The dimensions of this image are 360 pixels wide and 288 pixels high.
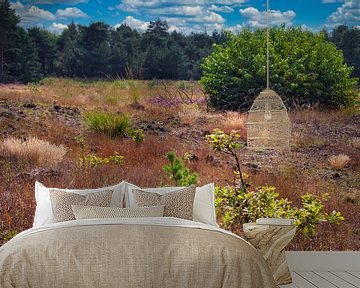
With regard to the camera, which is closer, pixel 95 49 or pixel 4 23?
pixel 4 23

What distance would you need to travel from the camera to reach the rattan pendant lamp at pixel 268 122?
20.8 ft

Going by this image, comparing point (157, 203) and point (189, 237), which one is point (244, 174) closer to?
point (157, 203)

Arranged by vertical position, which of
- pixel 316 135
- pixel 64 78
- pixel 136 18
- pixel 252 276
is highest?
pixel 136 18

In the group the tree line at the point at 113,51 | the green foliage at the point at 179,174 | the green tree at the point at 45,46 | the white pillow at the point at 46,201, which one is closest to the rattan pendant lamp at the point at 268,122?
the green foliage at the point at 179,174

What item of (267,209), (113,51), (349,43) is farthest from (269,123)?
(113,51)

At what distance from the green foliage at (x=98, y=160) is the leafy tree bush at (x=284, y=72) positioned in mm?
1124

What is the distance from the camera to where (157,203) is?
5262 mm

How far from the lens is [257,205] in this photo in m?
6.44

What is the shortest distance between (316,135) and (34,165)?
2.81 meters

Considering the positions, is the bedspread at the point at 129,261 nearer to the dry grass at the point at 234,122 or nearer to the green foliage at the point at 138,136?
the green foliage at the point at 138,136

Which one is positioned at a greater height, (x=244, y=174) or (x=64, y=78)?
(x=64, y=78)

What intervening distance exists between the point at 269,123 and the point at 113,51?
1.80 metres

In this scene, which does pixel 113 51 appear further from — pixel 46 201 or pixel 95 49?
pixel 46 201

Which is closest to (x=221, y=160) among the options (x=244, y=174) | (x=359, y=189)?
(x=244, y=174)
